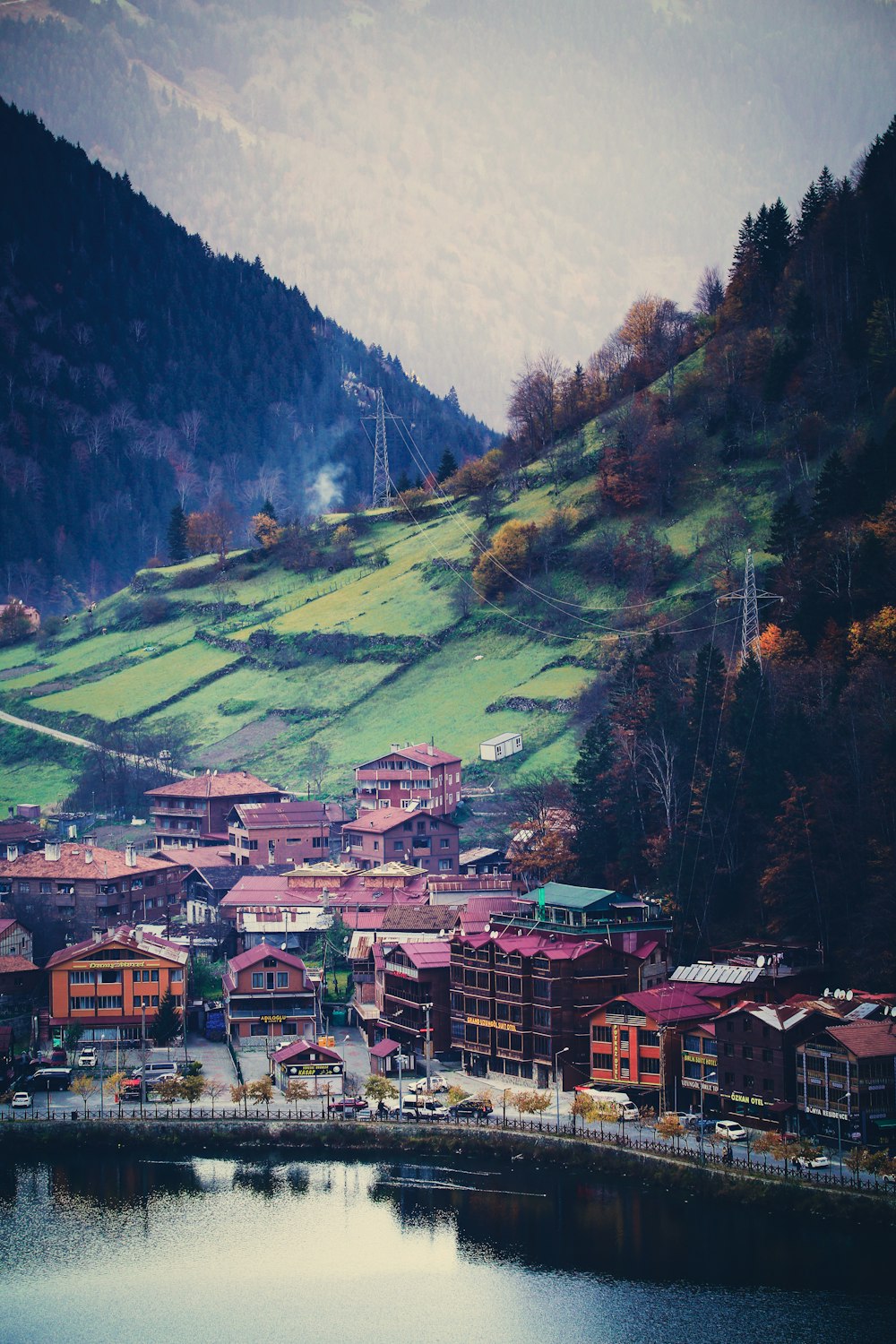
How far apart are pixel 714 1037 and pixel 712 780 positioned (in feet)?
47.3

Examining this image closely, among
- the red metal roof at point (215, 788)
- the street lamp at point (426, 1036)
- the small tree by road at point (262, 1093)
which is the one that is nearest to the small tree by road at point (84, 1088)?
the small tree by road at point (262, 1093)

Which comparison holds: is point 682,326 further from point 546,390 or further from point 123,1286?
point 123,1286

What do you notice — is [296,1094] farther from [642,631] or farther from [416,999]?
[642,631]

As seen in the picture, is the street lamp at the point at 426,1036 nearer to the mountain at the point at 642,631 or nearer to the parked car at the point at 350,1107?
the parked car at the point at 350,1107

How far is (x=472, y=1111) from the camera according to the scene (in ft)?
178

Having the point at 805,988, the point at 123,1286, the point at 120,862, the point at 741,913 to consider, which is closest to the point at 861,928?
the point at 805,988

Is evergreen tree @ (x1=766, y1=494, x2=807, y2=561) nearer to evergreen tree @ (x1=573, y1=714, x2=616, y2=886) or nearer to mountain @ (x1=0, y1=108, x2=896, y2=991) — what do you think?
mountain @ (x1=0, y1=108, x2=896, y2=991)

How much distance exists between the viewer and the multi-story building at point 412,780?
8750cm

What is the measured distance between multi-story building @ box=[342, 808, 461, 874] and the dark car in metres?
27.8

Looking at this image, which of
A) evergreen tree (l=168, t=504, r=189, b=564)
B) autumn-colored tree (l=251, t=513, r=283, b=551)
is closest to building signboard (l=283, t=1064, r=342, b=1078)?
autumn-colored tree (l=251, t=513, r=283, b=551)

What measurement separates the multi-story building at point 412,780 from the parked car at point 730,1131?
121 ft

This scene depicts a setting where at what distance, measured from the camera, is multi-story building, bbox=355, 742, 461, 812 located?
8750 centimetres

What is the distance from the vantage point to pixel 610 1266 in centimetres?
4416

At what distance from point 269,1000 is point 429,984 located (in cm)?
569
